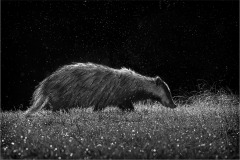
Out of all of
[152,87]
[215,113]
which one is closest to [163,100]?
[152,87]

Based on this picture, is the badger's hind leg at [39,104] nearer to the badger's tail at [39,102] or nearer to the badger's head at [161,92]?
A: the badger's tail at [39,102]

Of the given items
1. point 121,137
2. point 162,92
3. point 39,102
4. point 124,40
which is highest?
point 124,40

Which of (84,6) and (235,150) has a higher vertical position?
(84,6)

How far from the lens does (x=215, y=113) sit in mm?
9570

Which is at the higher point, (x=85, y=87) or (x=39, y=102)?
(x=85, y=87)

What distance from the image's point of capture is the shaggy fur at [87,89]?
10.3 meters

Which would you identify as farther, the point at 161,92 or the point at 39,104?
the point at 161,92

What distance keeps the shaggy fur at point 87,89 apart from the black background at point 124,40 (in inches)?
181

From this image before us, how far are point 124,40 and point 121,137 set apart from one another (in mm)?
9424

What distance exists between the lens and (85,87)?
1040cm

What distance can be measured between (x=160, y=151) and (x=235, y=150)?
1.44m

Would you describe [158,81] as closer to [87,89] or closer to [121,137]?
[87,89]

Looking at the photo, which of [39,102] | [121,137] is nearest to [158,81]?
[39,102]

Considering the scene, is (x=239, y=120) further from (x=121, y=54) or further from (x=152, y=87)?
(x=121, y=54)
